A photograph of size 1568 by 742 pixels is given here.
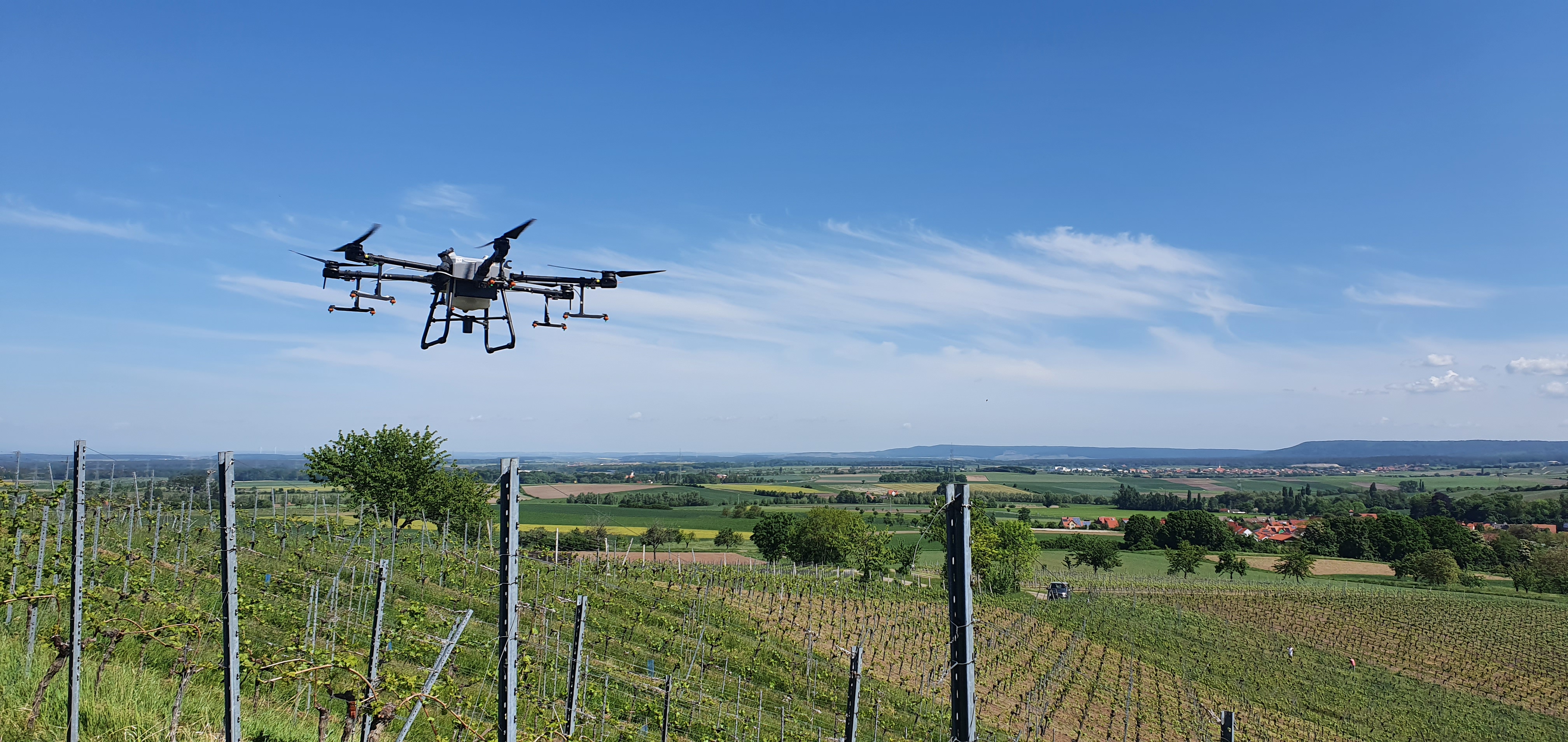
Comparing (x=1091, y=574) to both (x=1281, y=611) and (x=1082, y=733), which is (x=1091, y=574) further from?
(x=1082, y=733)

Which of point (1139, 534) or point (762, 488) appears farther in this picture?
point (762, 488)

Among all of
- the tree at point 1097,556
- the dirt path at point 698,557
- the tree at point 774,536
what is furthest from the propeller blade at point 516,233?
the tree at point 1097,556

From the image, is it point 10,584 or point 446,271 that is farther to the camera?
point 446,271

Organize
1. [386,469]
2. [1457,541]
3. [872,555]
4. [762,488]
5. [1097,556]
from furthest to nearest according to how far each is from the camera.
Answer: [762,488], [1457,541], [1097,556], [872,555], [386,469]

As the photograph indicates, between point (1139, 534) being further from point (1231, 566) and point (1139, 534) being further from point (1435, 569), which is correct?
point (1435, 569)

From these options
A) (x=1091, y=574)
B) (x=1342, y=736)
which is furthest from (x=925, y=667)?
(x=1091, y=574)

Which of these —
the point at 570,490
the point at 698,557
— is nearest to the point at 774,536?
the point at 698,557

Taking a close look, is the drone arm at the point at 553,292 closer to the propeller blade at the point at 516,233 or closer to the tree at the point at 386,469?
the propeller blade at the point at 516,233
